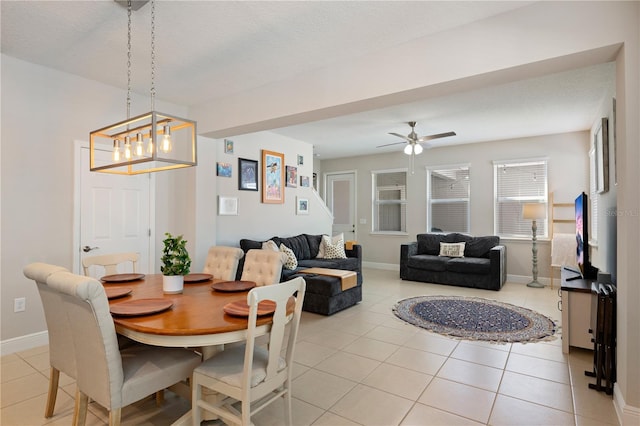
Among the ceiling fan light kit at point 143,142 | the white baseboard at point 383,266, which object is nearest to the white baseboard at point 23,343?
the ceiling fan light kit at point 143,142

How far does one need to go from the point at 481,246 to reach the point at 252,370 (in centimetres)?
560

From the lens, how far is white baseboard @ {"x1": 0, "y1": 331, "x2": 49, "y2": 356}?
10.3ft

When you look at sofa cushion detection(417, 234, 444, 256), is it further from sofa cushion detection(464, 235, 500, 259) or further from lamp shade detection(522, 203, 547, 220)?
lamp shade detection(522, 203, 547, 220)

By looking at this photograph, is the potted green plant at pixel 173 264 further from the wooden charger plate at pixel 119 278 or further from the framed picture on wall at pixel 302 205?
the framed picture on wall at pixel 302 205

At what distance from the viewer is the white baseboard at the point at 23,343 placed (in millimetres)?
3148

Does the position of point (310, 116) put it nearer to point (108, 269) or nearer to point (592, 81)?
point (108, 269)

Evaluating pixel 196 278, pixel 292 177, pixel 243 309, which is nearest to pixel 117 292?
pixel 196 278

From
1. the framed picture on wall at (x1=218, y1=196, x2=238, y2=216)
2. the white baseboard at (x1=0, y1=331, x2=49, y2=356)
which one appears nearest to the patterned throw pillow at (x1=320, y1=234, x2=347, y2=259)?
the framed picture on wall at (x1=218, y1=196, x2=238, y2=216)

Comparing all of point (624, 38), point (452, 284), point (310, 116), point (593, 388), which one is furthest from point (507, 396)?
point (452, 284)

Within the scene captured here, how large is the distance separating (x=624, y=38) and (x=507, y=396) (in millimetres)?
2433

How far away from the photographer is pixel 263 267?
2.98 meters

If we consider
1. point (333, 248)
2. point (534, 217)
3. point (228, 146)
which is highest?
point (228, 146)

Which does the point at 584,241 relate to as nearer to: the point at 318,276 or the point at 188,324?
the point at 318,276

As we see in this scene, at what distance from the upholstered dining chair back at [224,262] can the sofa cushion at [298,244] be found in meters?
2.33
